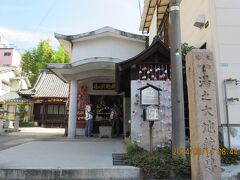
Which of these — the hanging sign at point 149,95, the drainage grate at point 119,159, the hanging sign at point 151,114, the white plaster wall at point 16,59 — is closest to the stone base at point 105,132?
the drainage grate at point 119,159

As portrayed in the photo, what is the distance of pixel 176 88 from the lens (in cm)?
693

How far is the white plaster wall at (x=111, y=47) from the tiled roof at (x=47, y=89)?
1649cm

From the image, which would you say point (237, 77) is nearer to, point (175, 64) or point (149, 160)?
point (175, 64)

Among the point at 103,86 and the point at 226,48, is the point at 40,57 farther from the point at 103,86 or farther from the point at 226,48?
the point at 226,48

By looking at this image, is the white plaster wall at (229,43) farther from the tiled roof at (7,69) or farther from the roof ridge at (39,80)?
the tiled roof at (7,69)

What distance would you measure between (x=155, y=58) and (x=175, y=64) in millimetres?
2359

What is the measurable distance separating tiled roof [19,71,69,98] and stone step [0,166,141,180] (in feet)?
78.8

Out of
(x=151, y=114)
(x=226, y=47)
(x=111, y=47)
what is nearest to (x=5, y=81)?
(x=111, y=47)

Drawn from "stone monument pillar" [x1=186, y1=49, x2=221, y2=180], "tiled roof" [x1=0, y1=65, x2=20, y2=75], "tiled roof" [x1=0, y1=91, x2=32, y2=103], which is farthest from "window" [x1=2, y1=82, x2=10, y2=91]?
"stone monument pillar" [x1=186, y1=49, x2=221, y2=180]

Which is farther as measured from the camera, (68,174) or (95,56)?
(95,56)

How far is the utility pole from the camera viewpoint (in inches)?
267

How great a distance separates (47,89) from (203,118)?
28.3 m

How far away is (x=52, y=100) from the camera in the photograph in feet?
100.0

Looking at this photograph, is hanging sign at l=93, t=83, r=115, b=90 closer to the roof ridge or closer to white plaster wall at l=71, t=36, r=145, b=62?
white plaster wall at l=71, t=36, r=145, b=62
